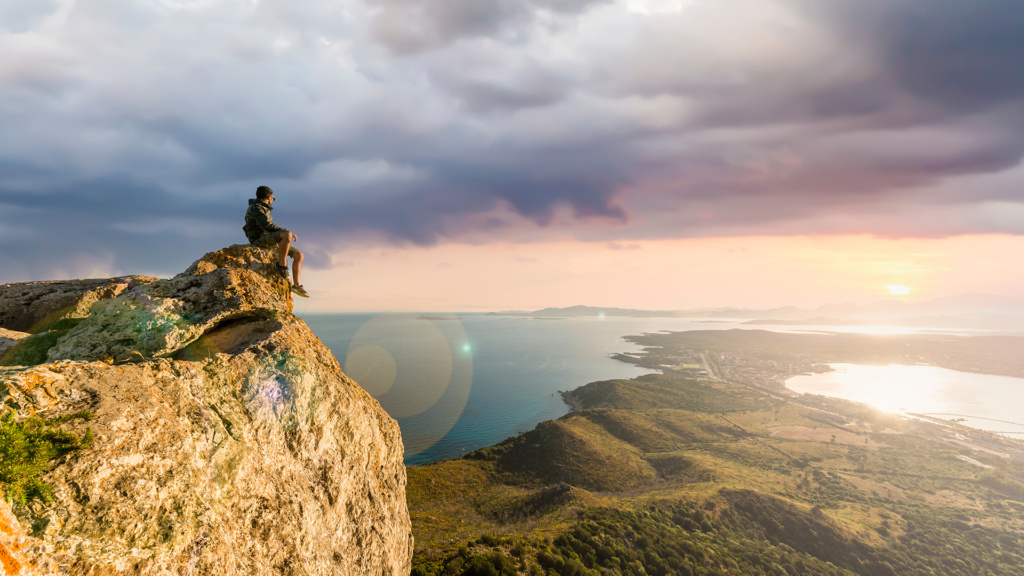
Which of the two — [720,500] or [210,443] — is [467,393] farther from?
[210,443]

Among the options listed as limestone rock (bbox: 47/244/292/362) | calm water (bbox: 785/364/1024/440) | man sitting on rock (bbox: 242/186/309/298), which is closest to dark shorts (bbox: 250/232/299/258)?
man sitting on rock (bbox: 242/186/309/298)

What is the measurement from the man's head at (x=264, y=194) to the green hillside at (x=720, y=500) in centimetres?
2911

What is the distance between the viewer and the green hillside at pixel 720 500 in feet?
128

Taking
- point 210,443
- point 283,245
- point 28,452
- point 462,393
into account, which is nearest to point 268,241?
point 283,245

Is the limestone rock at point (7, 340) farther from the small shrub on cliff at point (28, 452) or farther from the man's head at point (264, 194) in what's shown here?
the man's head at point (264, 194)

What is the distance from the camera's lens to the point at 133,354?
8570 mm

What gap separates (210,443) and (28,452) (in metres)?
2.56

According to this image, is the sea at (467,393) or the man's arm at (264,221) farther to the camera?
the sea at (467,393)

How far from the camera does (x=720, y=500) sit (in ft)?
176

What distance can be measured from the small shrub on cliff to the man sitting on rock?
1028 cm

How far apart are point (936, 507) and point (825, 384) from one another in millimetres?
120629

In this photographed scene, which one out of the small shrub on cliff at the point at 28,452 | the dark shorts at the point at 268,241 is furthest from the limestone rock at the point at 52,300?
the small shrub on cliff at the point at 28,452

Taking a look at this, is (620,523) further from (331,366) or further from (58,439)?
(58,439)

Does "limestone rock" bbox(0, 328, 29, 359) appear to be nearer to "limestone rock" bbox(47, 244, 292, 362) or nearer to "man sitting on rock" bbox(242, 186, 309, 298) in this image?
"limestone rock" bbox(47, 244, 292, 362)
